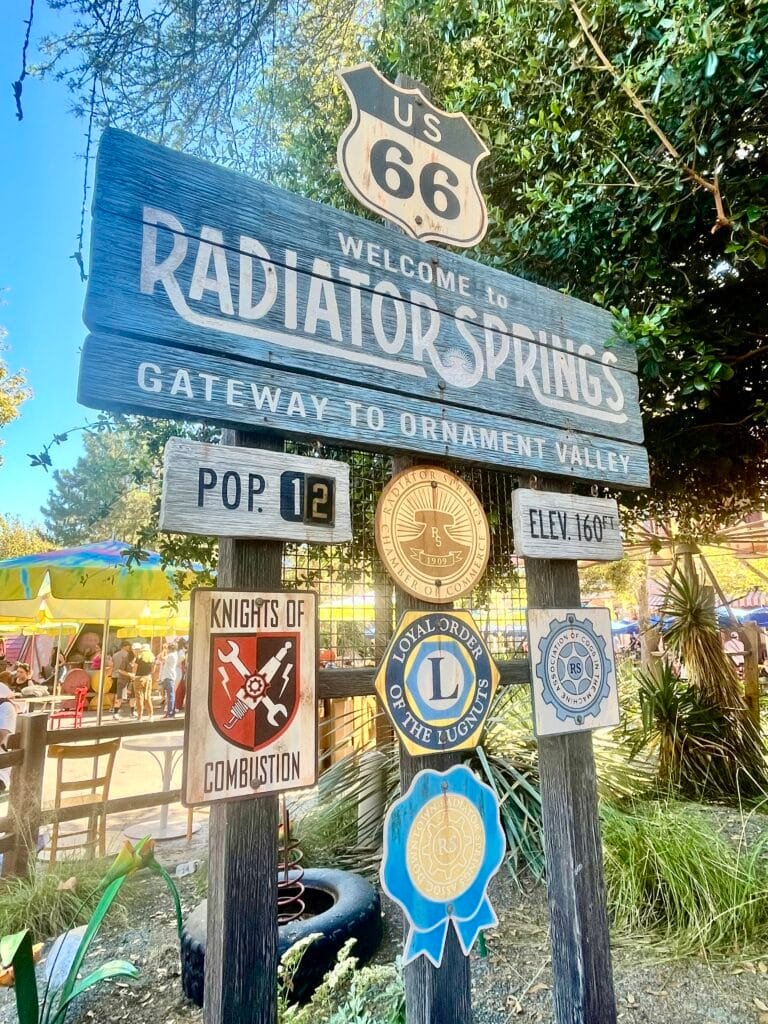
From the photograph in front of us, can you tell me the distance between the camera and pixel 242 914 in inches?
50.0

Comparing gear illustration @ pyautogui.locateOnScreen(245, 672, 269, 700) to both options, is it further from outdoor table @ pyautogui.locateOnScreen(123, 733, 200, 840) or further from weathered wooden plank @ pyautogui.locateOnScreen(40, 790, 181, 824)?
outdoor table @ pyautogui.locateOnScreen(123, 733, 200, 840)

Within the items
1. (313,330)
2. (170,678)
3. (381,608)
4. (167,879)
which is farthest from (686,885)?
(170,678)

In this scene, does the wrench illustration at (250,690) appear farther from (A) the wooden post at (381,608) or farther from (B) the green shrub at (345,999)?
(B) the green shrub at (345,999)

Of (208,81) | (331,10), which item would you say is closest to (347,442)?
(208,81)

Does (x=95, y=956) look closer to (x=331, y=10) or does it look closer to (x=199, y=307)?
(x=199, y=307)

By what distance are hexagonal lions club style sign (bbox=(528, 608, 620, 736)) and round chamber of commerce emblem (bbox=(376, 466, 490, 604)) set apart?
365 millimetres

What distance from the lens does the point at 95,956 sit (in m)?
2.94

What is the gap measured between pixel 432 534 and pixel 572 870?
1209mm

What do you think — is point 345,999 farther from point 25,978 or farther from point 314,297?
point 314,297

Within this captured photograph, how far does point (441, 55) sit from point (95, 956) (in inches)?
199

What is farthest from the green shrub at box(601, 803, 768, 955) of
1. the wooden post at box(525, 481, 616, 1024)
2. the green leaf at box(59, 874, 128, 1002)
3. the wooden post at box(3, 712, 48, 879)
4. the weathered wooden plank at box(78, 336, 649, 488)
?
the wooden post at box(3, 712, 48, 879)

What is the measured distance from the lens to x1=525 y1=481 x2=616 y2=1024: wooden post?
1833mm

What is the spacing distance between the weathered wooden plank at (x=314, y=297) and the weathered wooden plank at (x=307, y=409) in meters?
0.04

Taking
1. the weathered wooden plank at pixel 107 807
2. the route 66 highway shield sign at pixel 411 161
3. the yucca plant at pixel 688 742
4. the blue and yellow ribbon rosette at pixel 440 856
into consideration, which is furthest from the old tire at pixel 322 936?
the yucca plant at pixel 688 742
